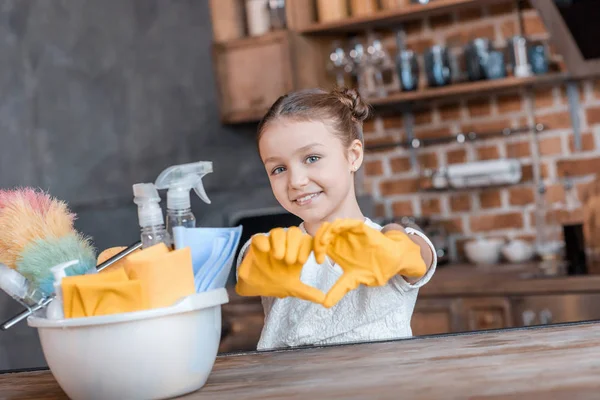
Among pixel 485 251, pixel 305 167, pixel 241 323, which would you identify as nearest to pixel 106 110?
pixel 241 323

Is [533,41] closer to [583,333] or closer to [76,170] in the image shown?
[76,170]

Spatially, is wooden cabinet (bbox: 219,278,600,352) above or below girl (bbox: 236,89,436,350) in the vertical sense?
below

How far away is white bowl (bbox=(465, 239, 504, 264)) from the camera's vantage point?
2.93 metres

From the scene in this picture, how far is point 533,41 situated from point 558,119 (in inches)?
11.5

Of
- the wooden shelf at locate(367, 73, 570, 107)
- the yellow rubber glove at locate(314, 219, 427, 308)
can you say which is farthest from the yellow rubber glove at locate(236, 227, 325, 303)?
the wooden shelf at locate(367, 73, 570, 107)

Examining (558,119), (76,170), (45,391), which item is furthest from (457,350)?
(558,119)

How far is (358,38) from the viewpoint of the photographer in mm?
3268

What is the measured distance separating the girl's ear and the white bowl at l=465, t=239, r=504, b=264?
1.60m

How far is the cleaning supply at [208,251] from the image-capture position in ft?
3.19

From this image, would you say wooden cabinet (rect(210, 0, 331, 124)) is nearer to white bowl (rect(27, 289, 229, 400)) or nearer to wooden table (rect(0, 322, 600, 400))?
wooden table (rect(0, 322, 600, 400))

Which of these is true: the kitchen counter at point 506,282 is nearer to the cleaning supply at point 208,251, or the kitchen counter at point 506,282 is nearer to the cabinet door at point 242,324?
the cabinet door at point 242,324

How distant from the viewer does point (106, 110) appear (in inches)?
112

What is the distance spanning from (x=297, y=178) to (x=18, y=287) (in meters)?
0.47

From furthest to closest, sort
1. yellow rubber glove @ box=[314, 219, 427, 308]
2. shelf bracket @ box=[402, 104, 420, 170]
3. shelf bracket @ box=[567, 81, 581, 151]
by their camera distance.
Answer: shelf bracket @ box=[402, 104, 420, 170] → shelf bracket @ box=[567, 81, 581, 151] → yellow rubber glove @ box=[314, 219, 427, 308]
